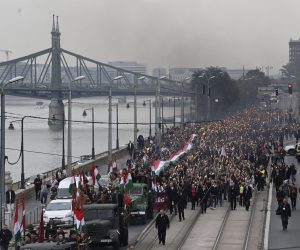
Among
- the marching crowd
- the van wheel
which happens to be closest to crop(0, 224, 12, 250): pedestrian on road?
the marching crowd

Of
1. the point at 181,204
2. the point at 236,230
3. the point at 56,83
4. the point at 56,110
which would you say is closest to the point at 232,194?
the point at 181,204

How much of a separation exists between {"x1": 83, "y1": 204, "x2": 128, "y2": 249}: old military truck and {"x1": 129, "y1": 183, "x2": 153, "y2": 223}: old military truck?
4202mm

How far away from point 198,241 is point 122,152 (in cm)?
4103

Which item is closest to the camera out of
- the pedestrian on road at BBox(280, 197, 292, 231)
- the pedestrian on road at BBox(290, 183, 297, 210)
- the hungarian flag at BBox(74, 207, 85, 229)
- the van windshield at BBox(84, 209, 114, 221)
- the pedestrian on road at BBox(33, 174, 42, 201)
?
the hungarian flag at BBox(74, 207, 85, 229)

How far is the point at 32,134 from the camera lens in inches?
5315

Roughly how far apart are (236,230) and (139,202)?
3.19 meters

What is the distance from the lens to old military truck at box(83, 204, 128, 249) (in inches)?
998

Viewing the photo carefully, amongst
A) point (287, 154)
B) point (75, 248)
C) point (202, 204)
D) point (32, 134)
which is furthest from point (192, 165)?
point (32, 134)

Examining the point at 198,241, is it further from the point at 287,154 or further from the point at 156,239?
the point at 287,154

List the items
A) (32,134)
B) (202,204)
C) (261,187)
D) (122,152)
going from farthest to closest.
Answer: (32,134), (122,152), (261,187), (202,204)

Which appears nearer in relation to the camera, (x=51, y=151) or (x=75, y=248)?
(x=75, y=248)

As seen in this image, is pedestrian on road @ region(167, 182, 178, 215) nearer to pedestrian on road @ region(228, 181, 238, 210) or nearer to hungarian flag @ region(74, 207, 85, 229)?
pedestrian on road @ region(228, 181, 238, 210)

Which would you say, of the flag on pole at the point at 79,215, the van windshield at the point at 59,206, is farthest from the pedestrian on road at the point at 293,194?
the flag on pole at the point at 79,215

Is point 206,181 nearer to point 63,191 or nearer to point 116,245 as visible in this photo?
point 63,191
